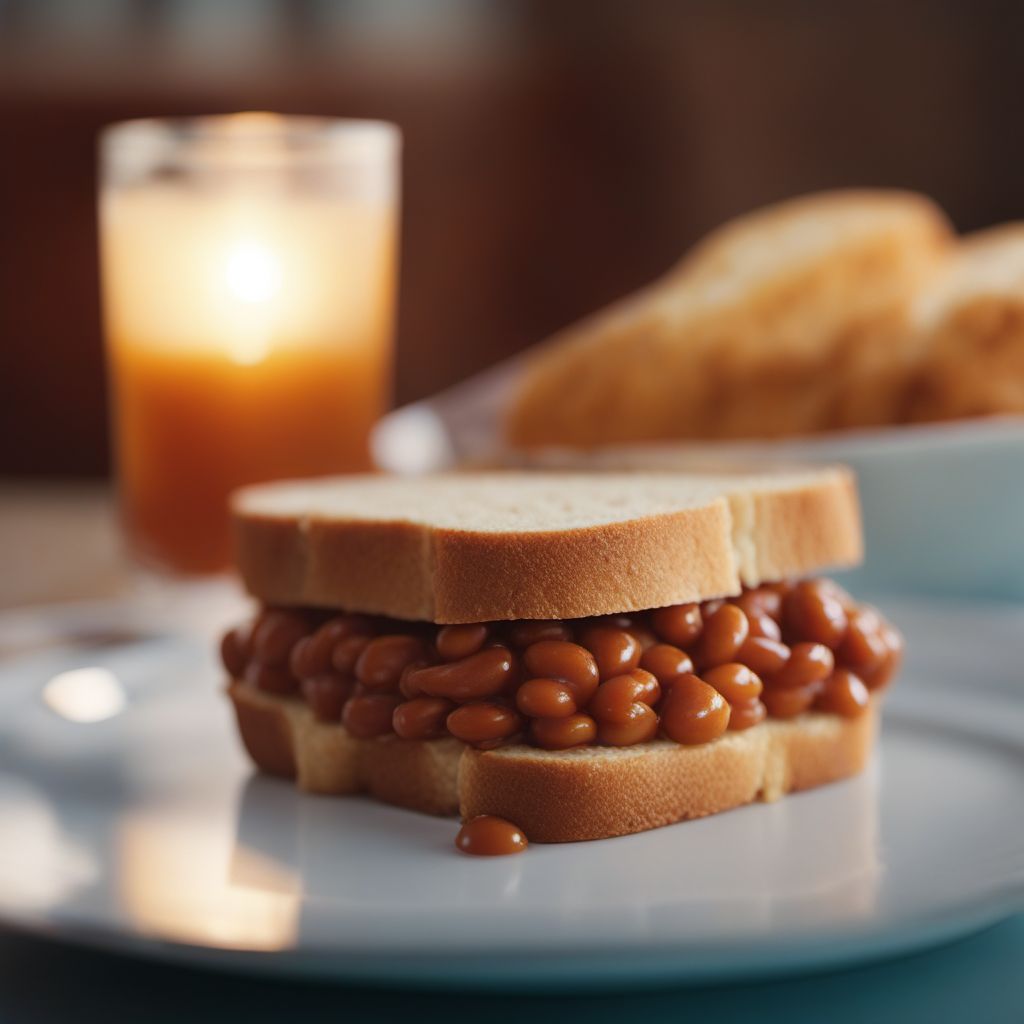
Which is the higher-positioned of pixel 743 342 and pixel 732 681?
pixel 743 342

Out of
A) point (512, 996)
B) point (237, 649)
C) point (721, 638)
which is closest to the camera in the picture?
point (512, 996)

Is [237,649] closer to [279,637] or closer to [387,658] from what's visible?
[279,637]

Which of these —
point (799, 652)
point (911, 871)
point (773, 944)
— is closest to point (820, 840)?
point (911, 871)

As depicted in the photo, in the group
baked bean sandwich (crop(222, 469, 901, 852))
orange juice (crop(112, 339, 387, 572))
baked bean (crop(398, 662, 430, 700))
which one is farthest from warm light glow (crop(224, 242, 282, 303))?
baked bean (crop(398, 662, 430, 700))

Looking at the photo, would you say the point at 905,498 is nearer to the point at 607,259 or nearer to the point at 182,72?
the point at 607,259

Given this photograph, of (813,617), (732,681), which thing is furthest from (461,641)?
(813,617)

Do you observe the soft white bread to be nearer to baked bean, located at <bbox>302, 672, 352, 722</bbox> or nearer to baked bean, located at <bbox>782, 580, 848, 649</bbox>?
baked bean, located at <bbox>782, 580, 848, 649</bbox>

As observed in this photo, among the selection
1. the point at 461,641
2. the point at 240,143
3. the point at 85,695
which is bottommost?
the point at 85,695
